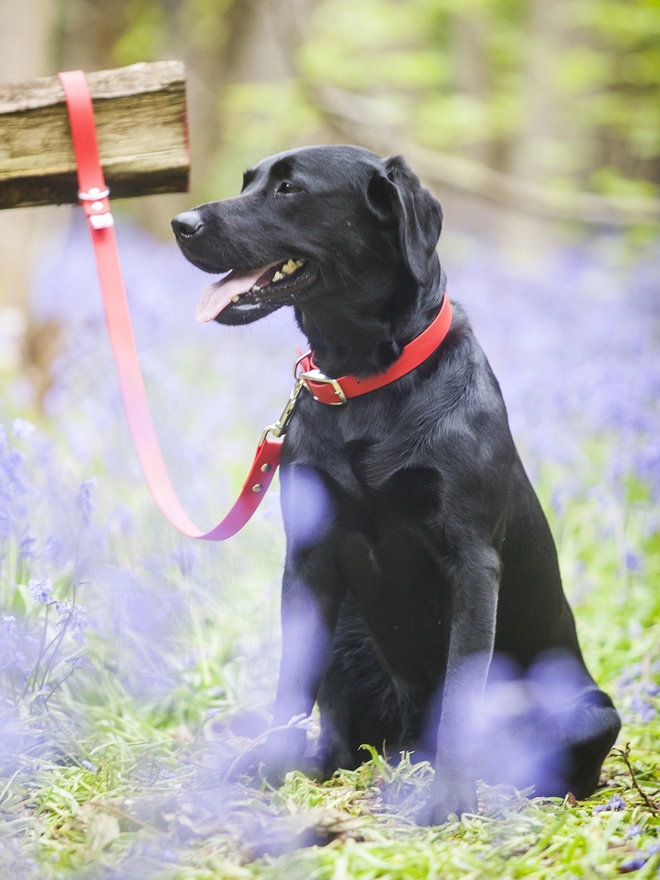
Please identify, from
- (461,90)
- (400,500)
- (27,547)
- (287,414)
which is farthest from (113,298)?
(461,90)

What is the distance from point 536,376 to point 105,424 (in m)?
2.45

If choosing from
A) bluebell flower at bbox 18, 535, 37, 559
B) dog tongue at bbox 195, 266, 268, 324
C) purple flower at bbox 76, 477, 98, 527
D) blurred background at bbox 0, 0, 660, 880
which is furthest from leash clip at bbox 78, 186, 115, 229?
bluebell flower at bbox 18, 535, 37, 559

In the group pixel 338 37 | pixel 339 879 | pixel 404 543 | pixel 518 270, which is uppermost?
pixel 338 37

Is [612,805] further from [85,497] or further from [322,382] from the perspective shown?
[85,497]

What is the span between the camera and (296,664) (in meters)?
2.32

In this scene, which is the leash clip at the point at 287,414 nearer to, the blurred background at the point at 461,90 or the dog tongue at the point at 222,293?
the dog tongue at the point at 222,293

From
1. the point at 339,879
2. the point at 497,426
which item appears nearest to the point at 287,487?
the point at 497,426

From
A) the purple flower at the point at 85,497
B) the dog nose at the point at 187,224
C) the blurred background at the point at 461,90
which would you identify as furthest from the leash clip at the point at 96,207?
the blurred background at the point at 461,90

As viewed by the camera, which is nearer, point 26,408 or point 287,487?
point 287,487

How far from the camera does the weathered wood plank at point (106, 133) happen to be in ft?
7.97

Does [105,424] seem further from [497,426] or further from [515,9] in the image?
[515,9]

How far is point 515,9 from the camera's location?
1309 centimetres

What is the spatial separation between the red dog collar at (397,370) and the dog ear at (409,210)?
0.42 feet

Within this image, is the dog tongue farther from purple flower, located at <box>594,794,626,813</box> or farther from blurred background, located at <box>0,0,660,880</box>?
purple flower, located at <box>594,794,626,813</box>
